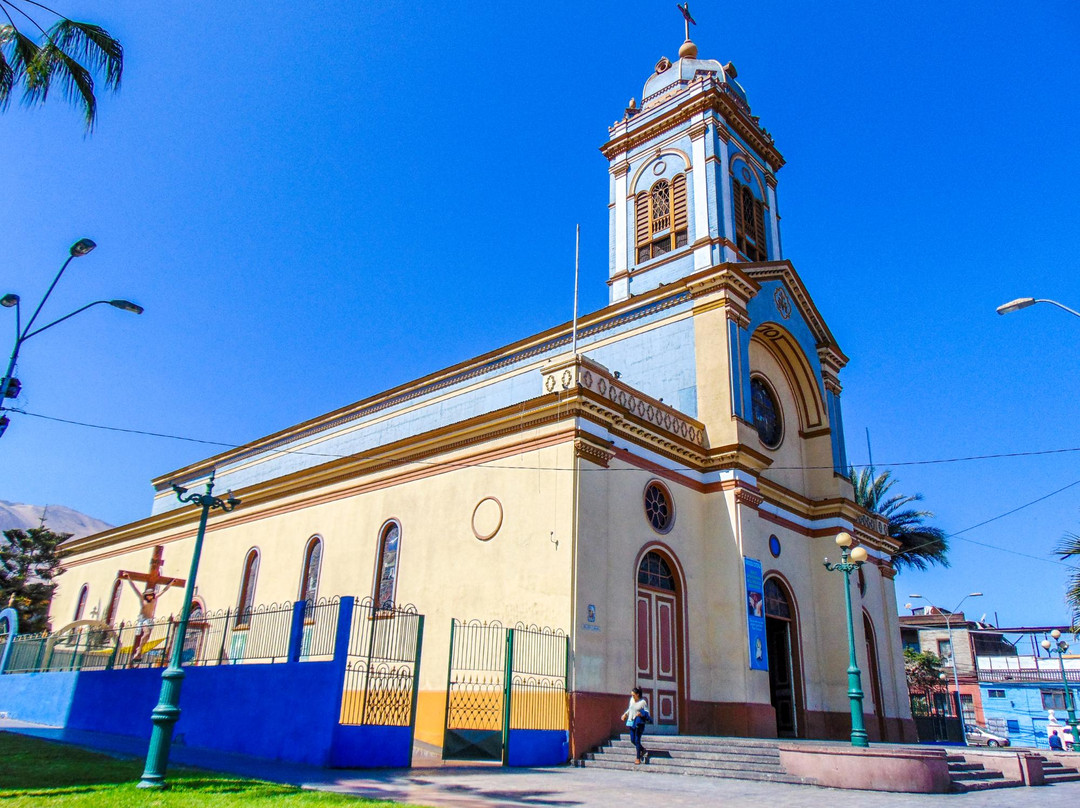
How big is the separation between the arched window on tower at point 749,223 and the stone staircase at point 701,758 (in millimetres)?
15852

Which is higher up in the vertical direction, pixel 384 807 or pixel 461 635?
pixel 461 635

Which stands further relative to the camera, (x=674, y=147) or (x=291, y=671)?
(x=674, y=147)

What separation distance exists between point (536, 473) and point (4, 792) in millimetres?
10874

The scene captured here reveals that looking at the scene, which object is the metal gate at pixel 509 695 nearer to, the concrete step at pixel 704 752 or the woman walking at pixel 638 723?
the concrete step at pixel 704 752

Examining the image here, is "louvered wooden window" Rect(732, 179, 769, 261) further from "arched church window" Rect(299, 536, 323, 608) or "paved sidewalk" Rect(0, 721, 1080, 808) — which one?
"paved sidewalk" Rect(0, 721, 1080, 808)

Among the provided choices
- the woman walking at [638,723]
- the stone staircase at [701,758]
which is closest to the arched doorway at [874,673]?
the stone staircase at [701,758]

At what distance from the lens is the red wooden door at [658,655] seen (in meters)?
17.3

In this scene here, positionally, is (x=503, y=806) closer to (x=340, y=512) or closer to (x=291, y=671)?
(x=291, y=671)

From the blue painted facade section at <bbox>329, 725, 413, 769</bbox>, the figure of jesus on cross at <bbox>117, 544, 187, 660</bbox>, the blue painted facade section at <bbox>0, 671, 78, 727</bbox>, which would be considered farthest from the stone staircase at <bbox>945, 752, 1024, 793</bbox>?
the figure of jesus on cross at <bbox>117, 544, 187, 660</bbox>

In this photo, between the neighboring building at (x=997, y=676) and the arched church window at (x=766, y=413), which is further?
the neighboring building at (x=997, y=676)

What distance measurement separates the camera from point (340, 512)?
2342 cm

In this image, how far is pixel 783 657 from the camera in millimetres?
21641

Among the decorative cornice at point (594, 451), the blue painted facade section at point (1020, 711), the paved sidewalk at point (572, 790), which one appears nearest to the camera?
the paved sidewalk at point (572, 790)

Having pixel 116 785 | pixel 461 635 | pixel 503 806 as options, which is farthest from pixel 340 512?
pixel 503 806
